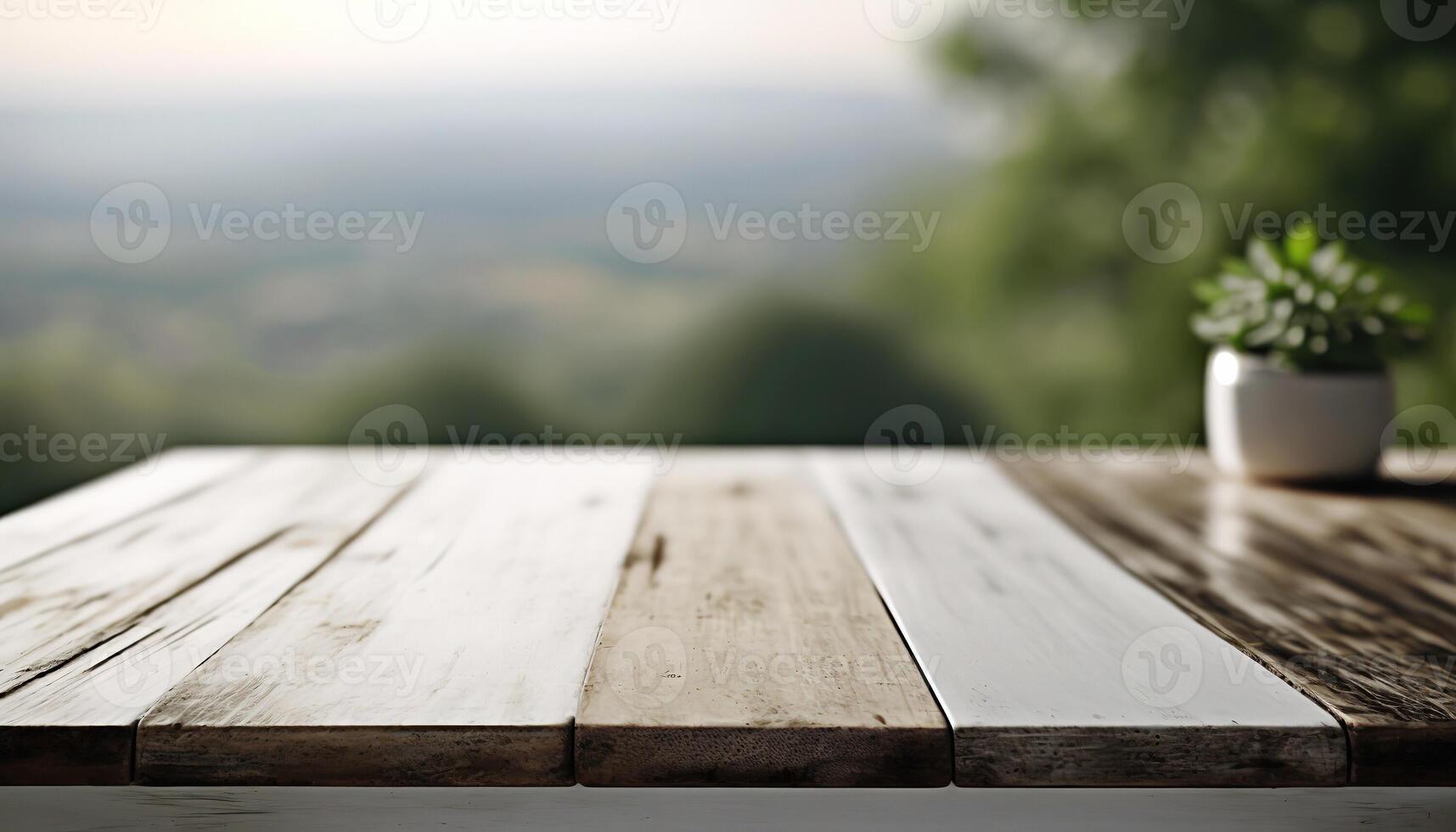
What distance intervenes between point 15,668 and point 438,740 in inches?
10.4

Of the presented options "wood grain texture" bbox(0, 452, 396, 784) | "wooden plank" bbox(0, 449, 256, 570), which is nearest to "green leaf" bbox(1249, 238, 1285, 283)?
"wood grain texture" bbox(0, 452, 396, 784)

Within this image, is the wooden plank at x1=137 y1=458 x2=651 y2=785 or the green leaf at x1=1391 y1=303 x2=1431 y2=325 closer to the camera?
the wooden plank at x1=137 y1=458 x2=651 y2=785

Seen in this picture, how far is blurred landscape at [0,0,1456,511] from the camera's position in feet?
10.1

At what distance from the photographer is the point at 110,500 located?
3.54 feet

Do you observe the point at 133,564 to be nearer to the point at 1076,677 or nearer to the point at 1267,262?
the point at 1076,677

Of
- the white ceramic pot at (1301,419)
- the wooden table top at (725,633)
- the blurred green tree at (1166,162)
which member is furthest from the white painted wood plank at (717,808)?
the blurred green tree at (1166,162)

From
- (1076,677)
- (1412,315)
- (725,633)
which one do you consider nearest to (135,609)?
(725,633)

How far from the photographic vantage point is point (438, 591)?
2.57ft

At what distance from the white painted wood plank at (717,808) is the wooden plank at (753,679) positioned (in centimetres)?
3

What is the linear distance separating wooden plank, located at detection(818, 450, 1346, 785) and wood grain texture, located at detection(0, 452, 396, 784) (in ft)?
1.32

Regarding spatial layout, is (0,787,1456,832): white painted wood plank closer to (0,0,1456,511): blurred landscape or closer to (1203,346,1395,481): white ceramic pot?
(1203,346,1395,481): white ceramic pot

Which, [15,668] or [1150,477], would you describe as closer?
[15,668]

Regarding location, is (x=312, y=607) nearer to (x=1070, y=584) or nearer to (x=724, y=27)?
(x=1070, y=584)

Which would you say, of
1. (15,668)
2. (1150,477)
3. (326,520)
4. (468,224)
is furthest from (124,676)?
(468,224)
